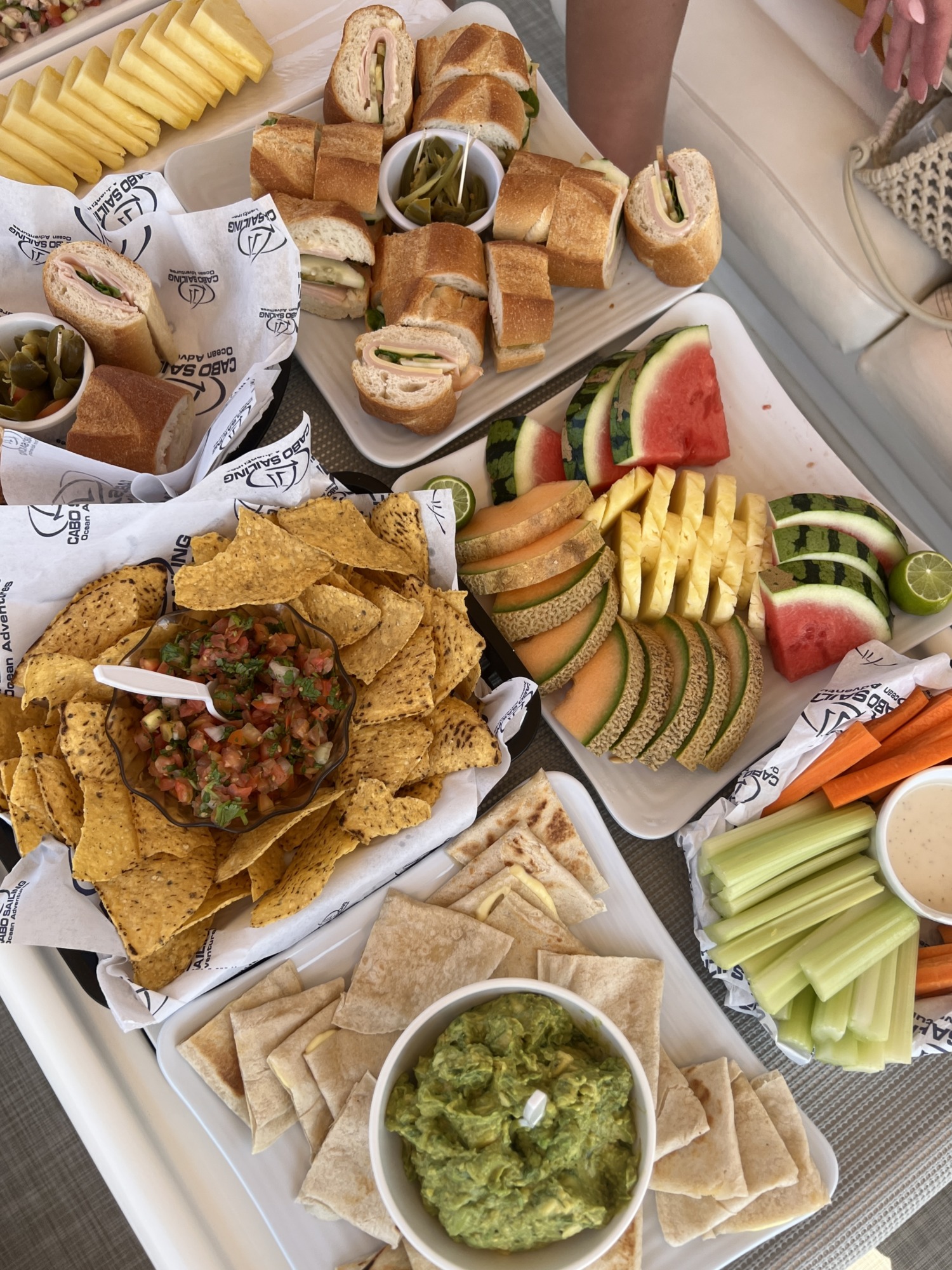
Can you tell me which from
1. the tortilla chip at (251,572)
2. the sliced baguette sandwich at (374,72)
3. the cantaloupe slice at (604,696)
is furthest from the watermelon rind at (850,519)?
the sliced baguette sandwich at (374,72)

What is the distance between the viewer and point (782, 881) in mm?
1402

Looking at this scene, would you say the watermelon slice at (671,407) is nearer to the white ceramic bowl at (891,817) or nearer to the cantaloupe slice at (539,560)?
the cantaloupe slice at (539,560)

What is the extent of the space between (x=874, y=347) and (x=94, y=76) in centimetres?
175

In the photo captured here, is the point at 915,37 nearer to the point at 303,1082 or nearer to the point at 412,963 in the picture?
the point at 412,963

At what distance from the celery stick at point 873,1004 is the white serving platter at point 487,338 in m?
1.10

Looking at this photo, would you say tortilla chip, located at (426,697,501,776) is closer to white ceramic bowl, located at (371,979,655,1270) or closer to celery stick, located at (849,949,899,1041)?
white ceramic bowl, located at (371,979,655,1270)

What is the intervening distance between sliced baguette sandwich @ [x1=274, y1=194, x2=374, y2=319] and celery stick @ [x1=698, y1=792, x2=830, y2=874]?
3.68 feet

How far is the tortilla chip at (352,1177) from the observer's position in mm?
1207

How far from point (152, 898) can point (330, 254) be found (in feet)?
3.62

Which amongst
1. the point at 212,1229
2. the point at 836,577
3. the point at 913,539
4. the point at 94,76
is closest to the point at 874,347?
the point at 913,539

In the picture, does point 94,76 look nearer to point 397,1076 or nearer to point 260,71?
point 260,71

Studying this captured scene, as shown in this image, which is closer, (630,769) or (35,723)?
(35,723)

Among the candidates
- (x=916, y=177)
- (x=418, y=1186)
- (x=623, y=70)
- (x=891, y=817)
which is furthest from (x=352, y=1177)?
(x=916, y=177)

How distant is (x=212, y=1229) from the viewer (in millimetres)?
1285
